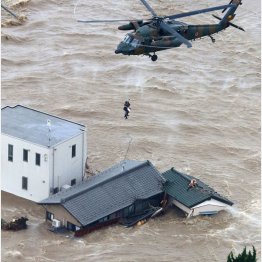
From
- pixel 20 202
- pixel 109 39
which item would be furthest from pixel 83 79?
pixel 20 202

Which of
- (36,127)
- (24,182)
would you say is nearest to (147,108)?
(36,127)

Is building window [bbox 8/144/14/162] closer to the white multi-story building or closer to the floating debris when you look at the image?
the white multi-story building

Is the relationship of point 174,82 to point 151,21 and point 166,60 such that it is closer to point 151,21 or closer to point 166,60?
point 166,60

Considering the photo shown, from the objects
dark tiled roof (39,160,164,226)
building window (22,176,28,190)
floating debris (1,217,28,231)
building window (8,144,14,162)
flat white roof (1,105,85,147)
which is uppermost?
flat white roof (1,105,85,147)

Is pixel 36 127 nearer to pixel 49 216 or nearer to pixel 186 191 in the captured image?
pixel 49 216

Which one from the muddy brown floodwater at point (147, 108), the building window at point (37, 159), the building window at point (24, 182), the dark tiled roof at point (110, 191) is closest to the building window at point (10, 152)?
the building window at point (24, 182)

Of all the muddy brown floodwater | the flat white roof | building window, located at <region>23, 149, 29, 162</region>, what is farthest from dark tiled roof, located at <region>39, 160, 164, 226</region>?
the flat white roof
